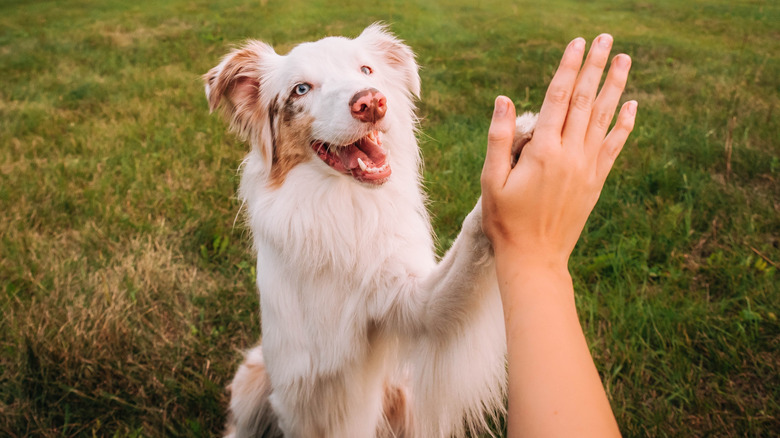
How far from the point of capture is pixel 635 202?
3.67 metres

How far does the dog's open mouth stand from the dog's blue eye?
0.21m

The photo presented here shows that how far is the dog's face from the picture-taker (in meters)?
1.88

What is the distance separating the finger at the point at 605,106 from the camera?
104 cm

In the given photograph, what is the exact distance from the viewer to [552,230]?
3.30 ft

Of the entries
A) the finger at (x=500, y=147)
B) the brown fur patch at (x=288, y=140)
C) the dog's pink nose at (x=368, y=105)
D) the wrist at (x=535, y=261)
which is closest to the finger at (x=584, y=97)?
the finger at (x=500, y=147)

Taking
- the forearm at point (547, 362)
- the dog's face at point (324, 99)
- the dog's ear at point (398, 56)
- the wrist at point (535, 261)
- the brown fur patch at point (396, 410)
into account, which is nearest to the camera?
the forearm at point (547, 362)

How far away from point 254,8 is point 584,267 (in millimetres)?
9853

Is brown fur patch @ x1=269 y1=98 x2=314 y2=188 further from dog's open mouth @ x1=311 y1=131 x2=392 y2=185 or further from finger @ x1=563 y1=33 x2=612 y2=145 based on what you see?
finger @ x1=563 y1=33 x2=612 y2=145

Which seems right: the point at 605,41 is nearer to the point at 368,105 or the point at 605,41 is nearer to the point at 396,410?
the point at 368,105

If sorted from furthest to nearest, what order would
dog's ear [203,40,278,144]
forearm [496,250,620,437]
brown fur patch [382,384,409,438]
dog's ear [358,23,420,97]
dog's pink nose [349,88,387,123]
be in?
brown fur patch [382,384,409,438]
dog's ear [358,23,420,97]
dog's ear [203,40,278,144]
dog's pink nose [349,88,387,123]
forearm [496,250,620,437]

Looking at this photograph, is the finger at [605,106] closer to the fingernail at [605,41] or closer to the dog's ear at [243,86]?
the fingernail at [605,41]

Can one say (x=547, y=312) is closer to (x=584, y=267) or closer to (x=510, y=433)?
(x=510, y=433)

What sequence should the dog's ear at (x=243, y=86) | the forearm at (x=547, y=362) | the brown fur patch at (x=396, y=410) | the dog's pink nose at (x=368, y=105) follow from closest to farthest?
1. the forearm at (x=547, y=362)
2. the dog's pink nose at (x=368, y=105)
3. the dog's ear at (x=243, y=86)
4. the brown fur patch at (x=396, y=410)

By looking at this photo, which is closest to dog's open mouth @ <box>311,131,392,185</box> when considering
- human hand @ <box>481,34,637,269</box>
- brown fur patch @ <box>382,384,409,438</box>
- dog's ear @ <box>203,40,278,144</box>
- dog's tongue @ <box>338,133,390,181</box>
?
dog's tongue @ <box>338,133,390,181</box>
